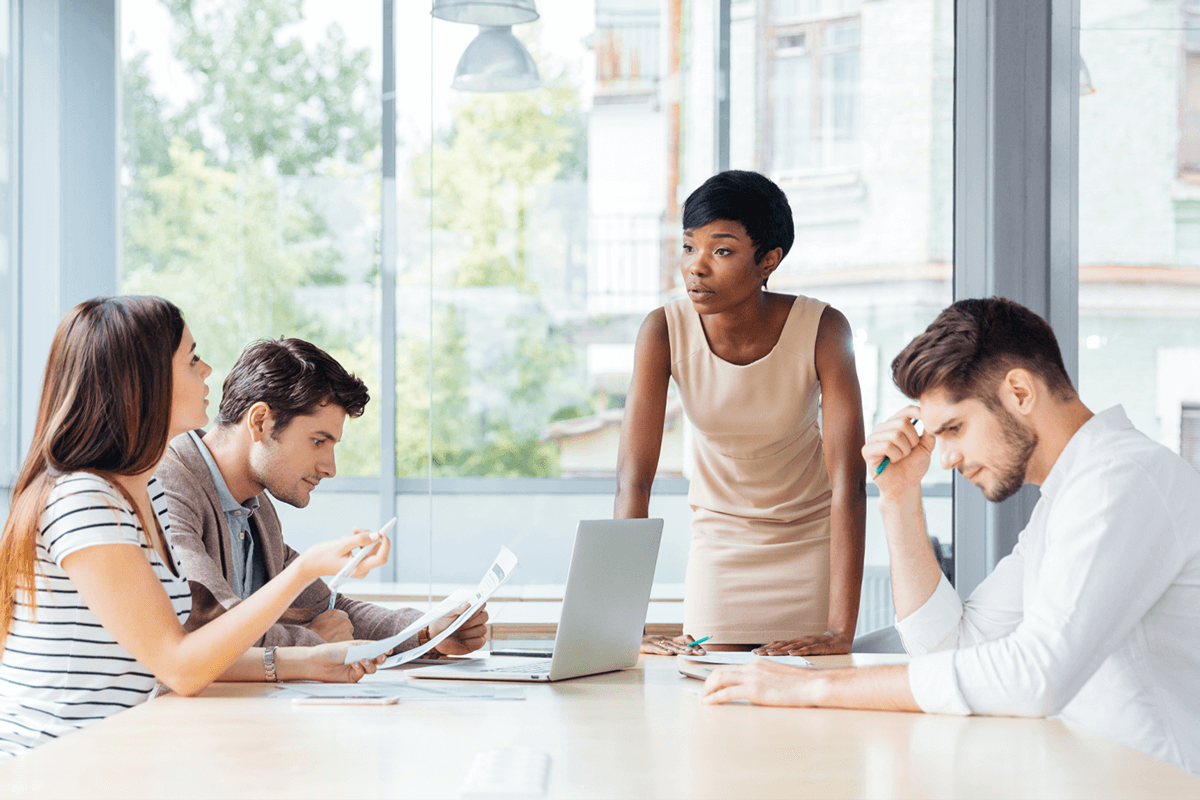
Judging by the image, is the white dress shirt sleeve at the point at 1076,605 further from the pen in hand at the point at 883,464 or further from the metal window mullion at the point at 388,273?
the metal window mullion at the point at 388,273

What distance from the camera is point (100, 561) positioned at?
146 cm

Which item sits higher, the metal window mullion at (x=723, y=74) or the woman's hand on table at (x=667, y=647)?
the metal window mullion at (x=723, y=74)

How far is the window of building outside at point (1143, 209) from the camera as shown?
127 inches

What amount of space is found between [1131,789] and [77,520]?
1.28 m

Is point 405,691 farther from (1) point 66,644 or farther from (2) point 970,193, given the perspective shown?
(2) point 970,193

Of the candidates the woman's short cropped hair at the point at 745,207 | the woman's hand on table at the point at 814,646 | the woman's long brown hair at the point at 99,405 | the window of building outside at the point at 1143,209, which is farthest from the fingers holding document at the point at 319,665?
the window of building outside at the point at 1143,209

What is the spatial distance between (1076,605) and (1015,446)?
0.99ft

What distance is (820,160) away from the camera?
12.6 ft

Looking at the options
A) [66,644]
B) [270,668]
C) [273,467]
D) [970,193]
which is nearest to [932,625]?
[270,668]

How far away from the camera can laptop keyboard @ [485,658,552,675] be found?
5.61 ft

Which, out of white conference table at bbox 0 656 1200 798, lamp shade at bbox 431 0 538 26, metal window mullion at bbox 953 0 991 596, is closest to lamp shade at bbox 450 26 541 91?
lamp shade at bbox 431 0 538 26

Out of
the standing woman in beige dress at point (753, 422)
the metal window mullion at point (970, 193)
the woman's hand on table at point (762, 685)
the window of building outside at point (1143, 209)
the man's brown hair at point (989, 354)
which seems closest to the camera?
the woman's hand on table at point (762, 685)

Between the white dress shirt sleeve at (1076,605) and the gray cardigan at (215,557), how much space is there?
3.29 feet

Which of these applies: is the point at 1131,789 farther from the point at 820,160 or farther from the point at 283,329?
the point at 283,329
